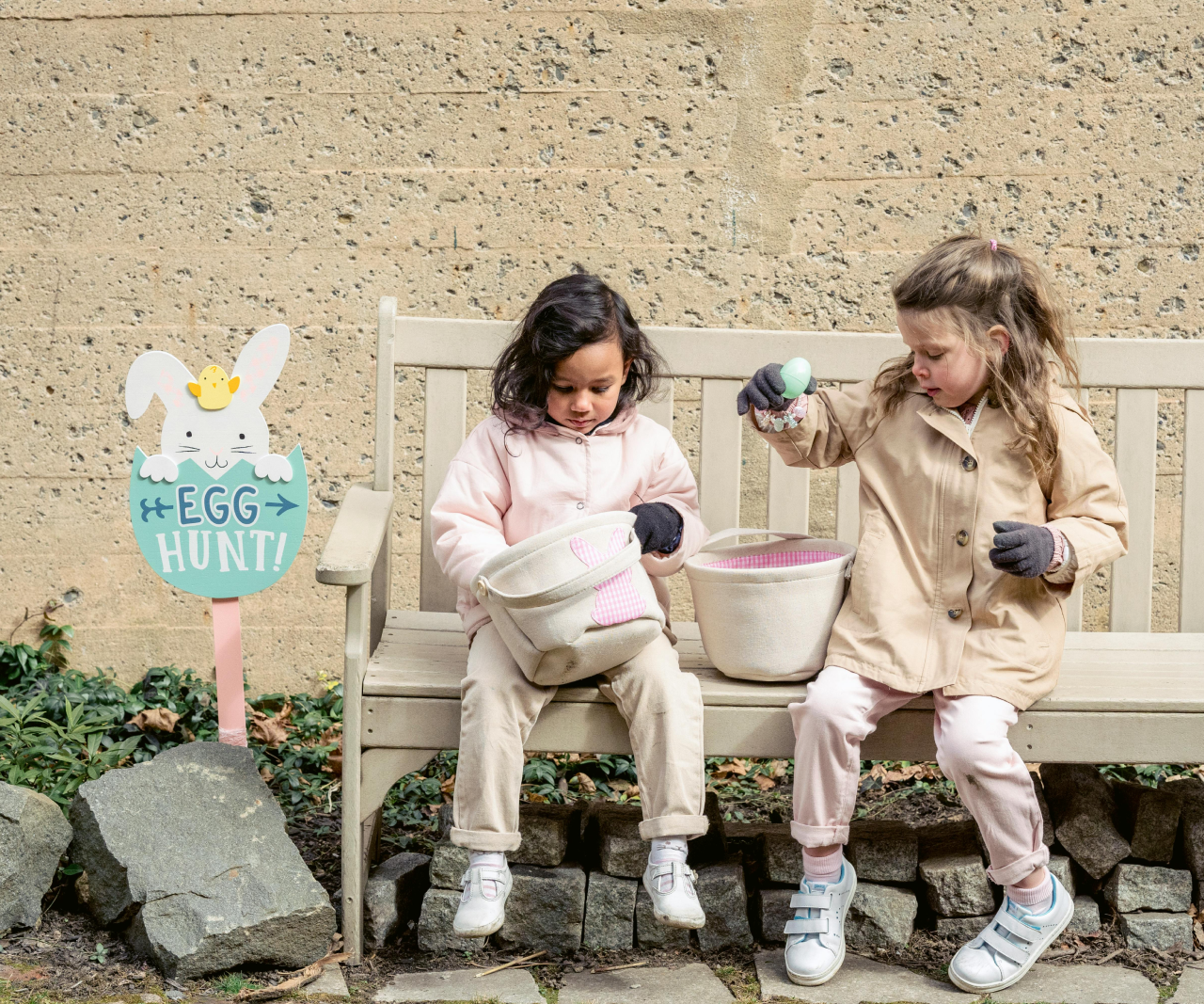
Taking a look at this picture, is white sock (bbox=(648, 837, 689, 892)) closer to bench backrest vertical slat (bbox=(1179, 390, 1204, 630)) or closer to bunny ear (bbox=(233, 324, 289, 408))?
bunny ear (bbox=(233, 324, 289, 408))

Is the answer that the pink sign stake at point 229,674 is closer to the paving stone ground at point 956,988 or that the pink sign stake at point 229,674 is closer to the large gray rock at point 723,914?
the large gray rock at point 723,914

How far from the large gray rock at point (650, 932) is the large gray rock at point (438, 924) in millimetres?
326

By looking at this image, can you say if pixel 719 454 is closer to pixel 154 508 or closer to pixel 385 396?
pixel 385 396

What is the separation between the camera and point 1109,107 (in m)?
3.37

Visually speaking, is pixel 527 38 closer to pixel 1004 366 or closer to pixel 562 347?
pixel 562 347

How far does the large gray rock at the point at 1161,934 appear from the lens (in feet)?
7.94

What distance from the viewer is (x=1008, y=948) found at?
2215 mm

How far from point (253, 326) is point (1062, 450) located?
7.59ft

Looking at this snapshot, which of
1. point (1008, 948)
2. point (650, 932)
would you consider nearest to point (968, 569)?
point (1008, 948)

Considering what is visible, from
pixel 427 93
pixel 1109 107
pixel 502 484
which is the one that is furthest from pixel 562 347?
pixel 1109 107

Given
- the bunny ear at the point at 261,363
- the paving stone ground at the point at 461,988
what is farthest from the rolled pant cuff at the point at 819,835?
the bunny ear at the point at 261,363

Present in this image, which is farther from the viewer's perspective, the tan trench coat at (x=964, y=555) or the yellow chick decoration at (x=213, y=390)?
the yellow chick decoration at (x=213, y=390)

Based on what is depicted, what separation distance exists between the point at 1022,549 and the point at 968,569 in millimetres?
202

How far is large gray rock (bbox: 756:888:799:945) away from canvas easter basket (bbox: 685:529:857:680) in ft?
1.54
